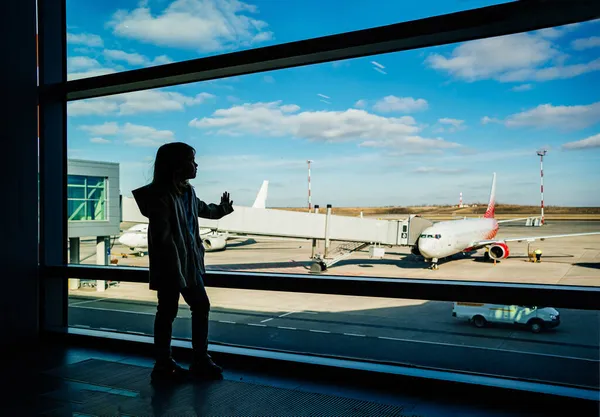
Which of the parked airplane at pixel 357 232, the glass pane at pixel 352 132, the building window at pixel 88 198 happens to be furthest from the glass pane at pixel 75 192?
the parked airplane at pixel 357 232

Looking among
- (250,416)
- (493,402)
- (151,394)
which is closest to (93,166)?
(151,394)

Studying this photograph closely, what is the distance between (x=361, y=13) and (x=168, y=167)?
5.15 ft

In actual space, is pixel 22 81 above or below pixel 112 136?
above

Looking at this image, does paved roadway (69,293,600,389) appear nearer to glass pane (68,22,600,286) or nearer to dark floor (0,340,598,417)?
dark floor (0,340,598,417)

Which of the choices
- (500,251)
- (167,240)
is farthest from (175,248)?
(500,251)

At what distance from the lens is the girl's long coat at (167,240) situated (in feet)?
7.41

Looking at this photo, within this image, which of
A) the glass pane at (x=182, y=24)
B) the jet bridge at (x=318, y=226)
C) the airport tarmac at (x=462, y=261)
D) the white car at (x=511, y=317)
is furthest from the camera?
the airport tarmac at (x=462, y=261)

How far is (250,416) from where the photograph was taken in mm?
1902

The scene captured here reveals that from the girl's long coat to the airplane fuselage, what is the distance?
12.8 metres

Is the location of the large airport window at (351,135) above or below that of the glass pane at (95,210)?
above

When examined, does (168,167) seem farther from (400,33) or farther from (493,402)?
(493,402)

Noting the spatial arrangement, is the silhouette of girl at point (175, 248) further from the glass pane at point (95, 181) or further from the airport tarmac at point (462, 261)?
the glass pane at point (95, 181)

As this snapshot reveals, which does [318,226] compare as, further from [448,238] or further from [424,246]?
[448,238]

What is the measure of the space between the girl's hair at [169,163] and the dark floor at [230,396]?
1.03 meters
